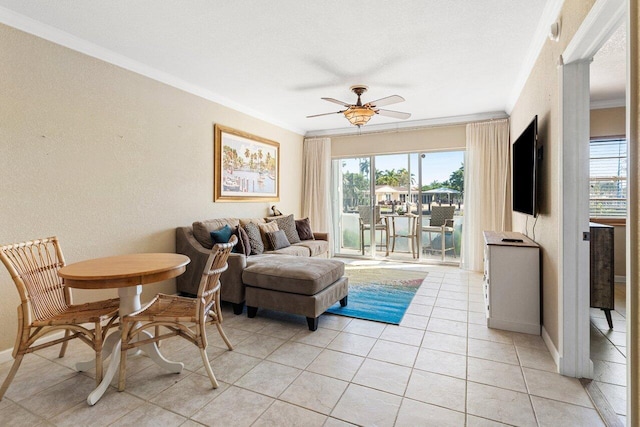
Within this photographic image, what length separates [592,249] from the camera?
109 inches

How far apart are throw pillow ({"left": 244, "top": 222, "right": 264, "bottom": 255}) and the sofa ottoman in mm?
790

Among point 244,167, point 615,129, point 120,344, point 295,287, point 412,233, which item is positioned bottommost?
point 120,344

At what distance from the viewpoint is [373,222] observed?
623 centimetres

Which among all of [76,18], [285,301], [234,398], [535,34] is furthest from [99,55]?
[535,34]

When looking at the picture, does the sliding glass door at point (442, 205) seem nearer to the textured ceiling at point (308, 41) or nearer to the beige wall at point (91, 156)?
the textured ceiling at point (308, 41)

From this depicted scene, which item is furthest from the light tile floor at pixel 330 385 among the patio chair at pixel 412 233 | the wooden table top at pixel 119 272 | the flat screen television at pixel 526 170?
the patio chair at pixel 412 233

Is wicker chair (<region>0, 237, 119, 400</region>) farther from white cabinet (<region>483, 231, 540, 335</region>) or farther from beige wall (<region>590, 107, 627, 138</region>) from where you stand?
beige wall (<region>590, 107, 627, 138</region>)

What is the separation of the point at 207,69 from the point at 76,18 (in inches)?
46.3

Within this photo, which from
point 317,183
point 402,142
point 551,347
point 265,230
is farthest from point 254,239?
point 402,142

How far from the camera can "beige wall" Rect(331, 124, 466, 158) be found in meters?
5.42

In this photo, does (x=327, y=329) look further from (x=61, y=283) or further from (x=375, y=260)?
(x=375, y=260)

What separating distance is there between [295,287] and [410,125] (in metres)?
4.02

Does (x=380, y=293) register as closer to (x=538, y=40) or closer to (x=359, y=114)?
(x=359, y=114)

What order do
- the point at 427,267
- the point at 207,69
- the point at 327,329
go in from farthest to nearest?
1. the point at 427,267
2. the point at 207,69
3. the point at 327,329
